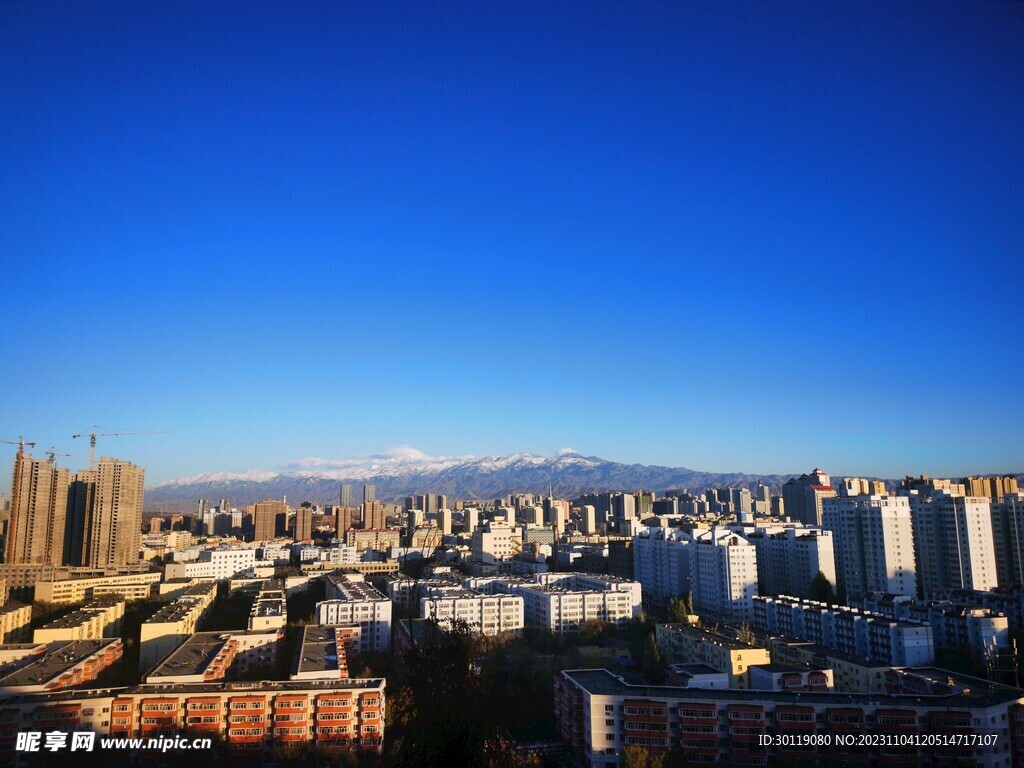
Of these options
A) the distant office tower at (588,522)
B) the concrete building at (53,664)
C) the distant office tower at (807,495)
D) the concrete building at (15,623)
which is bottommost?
the concrete building at (15,623)

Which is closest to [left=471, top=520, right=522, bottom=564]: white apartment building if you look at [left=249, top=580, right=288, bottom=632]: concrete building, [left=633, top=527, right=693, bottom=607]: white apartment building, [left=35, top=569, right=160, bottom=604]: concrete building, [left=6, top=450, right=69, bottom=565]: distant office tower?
[left=633, top=527, right=693, bottom=607]: white apartment building

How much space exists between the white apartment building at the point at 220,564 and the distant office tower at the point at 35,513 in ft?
9.30

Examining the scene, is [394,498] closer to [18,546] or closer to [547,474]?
[547,474]

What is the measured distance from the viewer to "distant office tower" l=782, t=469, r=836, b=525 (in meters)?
22.0

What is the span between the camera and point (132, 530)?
17.5 metres

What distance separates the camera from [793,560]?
11664 mm

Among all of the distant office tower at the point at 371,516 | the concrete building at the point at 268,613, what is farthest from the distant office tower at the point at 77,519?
the distant office tower at the point at 371,516

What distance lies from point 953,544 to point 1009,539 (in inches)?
55.4

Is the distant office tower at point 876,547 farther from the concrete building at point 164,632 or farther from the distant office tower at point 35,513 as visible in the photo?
the distant office tower at point 35,513

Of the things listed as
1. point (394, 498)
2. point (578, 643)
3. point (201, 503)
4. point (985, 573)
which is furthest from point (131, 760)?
point (394, 498)

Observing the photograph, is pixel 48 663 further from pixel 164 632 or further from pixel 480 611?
pixel 480 611

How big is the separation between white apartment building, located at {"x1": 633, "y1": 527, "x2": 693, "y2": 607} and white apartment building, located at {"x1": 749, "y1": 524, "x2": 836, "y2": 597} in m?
1.29

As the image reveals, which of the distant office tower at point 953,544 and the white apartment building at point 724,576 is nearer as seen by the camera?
the white apartment building at point 724,576

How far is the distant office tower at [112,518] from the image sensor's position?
640 inches
